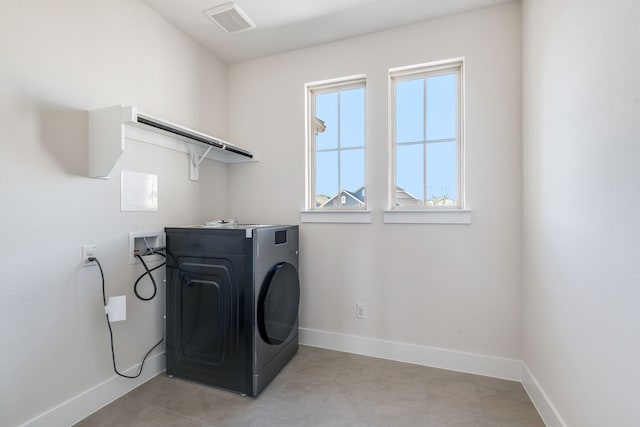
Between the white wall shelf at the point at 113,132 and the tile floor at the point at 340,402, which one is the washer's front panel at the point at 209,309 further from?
the white wall shelf at the point at 113,132

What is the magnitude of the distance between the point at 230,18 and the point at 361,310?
2.32 meters

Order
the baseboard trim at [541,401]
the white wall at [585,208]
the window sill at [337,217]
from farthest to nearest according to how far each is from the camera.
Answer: the window sill at [337,217] → the baseboard trim at [541,401] → the white wall at [585,208]

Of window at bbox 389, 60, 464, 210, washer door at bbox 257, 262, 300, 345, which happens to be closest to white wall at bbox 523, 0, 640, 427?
window at bbox 389, 60, 464, 210

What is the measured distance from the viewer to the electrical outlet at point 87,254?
1.54 meters

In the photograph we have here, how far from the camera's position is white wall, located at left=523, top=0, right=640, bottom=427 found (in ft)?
3.00

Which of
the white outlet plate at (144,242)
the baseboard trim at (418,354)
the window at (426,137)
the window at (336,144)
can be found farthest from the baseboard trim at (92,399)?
the window at (426,137)

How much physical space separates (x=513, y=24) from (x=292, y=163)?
1.79m

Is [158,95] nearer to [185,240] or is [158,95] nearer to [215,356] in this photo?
[185,240]

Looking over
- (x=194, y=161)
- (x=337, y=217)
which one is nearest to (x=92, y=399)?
(x=194, y=161)

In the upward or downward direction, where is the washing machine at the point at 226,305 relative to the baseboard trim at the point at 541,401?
upward

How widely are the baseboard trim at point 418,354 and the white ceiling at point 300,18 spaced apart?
2343mm

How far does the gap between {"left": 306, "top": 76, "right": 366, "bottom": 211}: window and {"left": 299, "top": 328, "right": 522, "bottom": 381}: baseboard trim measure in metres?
1.04

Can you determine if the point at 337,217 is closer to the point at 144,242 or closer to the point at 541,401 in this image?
the point at 144,242

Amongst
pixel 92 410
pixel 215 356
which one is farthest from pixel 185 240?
pixel 92 410
